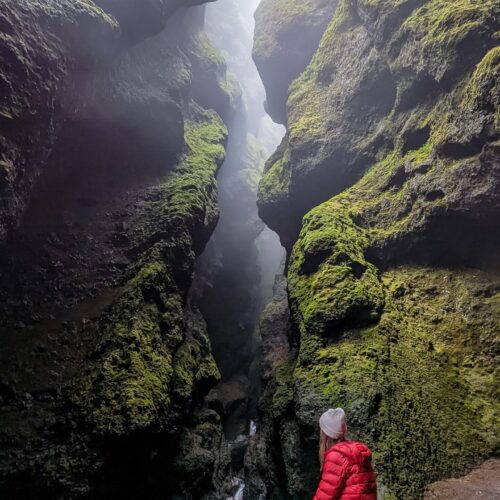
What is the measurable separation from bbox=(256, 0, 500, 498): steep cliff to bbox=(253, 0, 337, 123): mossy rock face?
24.5 ft

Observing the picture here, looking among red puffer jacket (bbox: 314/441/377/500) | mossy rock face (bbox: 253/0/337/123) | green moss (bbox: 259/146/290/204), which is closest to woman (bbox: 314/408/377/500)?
red puffer jacket (bbox: 314/441/377/500)

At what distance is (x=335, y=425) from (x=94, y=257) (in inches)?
363

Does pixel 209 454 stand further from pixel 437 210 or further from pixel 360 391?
pixel 437 210

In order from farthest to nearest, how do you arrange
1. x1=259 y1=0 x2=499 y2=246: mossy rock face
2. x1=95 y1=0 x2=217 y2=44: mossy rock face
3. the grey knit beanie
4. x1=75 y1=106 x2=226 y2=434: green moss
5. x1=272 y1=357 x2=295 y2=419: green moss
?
x1=95 y1=0 x2=217 y2=44: mossy rock face
x1=259 y1=0 x2=499 y2=246: mossy rock face
x1=272 y1=357 x2=295 y2=419: green moss
x1=75 y1=106 x2=226 y2=434: green moss
the grey knit beanie

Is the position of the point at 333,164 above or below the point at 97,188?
above

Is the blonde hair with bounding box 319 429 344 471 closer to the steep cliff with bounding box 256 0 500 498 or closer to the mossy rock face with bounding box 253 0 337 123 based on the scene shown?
the steep cliff with bounding box 256 0 500 498

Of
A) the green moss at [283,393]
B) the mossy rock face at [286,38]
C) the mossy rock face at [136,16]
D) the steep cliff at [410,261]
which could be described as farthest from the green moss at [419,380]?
the mossy rock face at [286,38]

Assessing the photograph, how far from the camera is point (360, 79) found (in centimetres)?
1462

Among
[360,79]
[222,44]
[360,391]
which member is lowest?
[360,391]

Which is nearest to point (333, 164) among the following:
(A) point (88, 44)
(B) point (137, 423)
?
(A) point (88, 44)

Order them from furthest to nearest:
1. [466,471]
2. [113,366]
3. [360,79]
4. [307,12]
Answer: [307,12]
[360,79]
[113,366]
[466,471]

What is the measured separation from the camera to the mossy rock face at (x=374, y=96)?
980 cm

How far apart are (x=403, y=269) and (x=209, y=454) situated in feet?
23.2

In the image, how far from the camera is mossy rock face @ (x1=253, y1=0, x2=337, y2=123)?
847 inches
